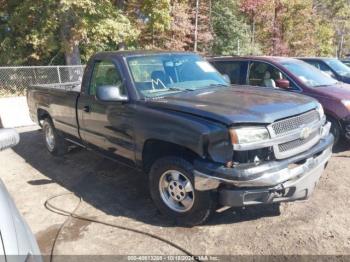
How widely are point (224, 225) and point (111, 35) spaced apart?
12.1 metres

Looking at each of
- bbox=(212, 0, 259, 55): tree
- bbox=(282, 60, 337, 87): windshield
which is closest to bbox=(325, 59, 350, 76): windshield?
bbox=(282, 60, 337, 87): windshield

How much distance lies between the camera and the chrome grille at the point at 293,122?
3.58 metres

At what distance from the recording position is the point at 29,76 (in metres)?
13.4

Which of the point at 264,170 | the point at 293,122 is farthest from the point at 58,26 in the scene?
the point at 264,170

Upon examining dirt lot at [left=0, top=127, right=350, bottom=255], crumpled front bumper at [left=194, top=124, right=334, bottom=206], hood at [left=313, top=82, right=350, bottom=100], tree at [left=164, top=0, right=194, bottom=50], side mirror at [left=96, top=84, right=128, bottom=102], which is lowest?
dirt lot at [left=0, top=127, right=350, bottom=255]

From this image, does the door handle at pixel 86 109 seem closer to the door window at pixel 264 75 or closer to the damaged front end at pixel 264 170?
the damaged front end at pixel 264 170

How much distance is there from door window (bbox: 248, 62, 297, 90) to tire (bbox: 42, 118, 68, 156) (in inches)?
154

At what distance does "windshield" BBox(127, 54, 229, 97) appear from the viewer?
4500mm

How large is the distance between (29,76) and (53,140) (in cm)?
748

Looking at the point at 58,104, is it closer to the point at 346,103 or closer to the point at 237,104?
the point at 237,104

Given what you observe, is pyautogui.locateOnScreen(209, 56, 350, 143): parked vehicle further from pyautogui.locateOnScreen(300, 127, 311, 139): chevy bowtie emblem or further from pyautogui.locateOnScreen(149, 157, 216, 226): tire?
pyautogui.locateOnScreen(149, 157, 216, 226): tire

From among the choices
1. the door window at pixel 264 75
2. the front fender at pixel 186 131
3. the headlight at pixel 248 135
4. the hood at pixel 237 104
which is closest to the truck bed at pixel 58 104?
the front fender at pixel 186 131

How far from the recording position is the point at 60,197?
4.98m

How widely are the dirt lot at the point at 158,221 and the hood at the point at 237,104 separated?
1201 millimetres
